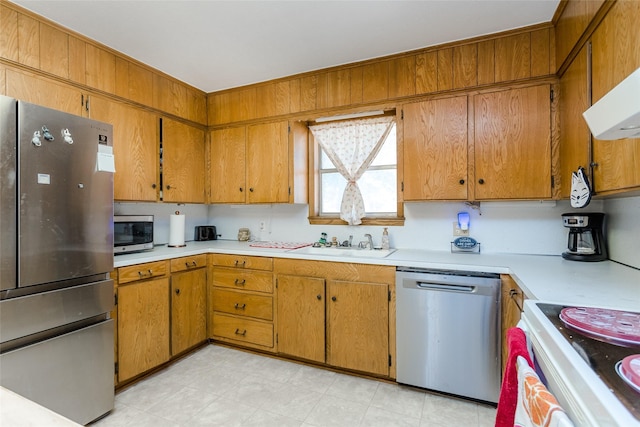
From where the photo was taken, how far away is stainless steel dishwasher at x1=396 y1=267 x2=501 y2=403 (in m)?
1.94

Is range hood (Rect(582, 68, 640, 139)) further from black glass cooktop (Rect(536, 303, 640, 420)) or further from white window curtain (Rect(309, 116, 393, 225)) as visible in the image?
white window curtain (Rect(309, 116, 393, 225))

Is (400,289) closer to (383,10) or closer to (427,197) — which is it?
(427,197)

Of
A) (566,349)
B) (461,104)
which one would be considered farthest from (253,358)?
(461,104)

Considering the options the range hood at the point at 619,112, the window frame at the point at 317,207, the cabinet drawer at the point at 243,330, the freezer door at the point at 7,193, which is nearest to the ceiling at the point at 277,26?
the window frame at the point at 317,207

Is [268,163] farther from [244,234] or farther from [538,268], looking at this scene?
[538,268]

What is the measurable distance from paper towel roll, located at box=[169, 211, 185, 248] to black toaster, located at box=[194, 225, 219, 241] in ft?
1.57

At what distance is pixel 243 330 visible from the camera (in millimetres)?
2764

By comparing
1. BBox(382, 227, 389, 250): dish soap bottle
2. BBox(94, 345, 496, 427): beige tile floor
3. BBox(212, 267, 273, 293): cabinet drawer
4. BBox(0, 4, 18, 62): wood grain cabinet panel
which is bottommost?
BBox(94, 345, 496, 427): beige tile floor

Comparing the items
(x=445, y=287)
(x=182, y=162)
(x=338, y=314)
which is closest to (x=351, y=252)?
(x=338, y=314)

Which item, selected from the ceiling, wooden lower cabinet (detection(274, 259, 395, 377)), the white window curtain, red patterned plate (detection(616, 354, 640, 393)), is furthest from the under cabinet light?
red patterned plate (detection(616, 354, 640, 393))

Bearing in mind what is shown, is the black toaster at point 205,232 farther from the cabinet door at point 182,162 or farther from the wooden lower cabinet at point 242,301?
the wooden lower cabinet at point 242,301

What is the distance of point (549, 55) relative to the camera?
2.08 m

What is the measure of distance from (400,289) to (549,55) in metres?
1.85

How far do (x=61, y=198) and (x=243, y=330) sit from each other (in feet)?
5.62
